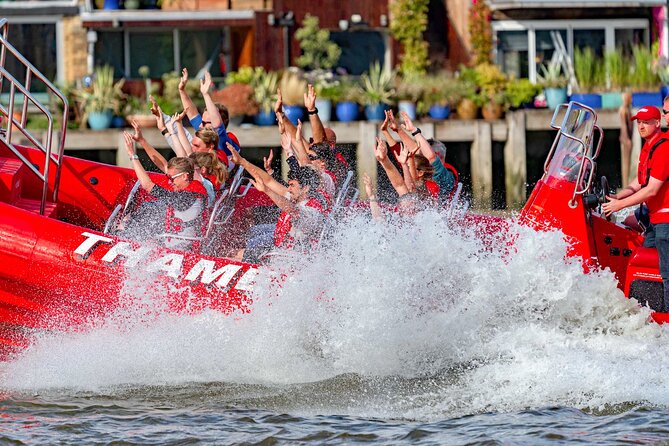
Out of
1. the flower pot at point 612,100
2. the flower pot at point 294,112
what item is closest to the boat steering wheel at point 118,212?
the flower pot at point 294,112

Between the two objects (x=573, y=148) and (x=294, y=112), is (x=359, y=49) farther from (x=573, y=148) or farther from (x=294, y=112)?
(x=573, y=148)

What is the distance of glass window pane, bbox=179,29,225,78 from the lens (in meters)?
20.6

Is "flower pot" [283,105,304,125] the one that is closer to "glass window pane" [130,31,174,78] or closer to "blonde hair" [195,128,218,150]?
"glass window pane" [130,31,174,78]

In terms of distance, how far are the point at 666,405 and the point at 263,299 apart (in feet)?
6.98

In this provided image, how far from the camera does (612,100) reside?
1752cm

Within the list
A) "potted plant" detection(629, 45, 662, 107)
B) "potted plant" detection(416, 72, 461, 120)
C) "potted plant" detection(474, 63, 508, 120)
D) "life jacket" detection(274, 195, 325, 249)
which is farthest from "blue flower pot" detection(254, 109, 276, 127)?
"life jacket" detection(274, 195, 325, 249)

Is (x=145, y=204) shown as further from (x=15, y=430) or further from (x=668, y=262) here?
(x=668, y=262)

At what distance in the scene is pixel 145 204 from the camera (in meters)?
7.55

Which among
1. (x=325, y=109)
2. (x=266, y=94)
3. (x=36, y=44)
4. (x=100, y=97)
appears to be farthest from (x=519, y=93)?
(x=36, y=44)

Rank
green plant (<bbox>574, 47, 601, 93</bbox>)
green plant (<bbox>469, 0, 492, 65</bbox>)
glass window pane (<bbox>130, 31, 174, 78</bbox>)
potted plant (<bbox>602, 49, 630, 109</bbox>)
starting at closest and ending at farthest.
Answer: potted plant (<bbox>602, 49, 630, 109</bbox>), green plant (<bbox>574, 47, 601, 93</bbox>), glass window pane (<bbox>130, 31, 174, 78</bbox>), green plant (<bbox>469, 0, 492, 65</bbox>)

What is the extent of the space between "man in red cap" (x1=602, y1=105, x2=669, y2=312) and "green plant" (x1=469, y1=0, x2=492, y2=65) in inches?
542

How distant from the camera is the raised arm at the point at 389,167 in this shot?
7.12 metres

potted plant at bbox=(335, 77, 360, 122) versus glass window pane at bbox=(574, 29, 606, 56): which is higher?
glass window pane at bbox=(574, 29, 606, 56)

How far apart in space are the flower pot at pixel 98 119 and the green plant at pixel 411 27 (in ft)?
18.8
